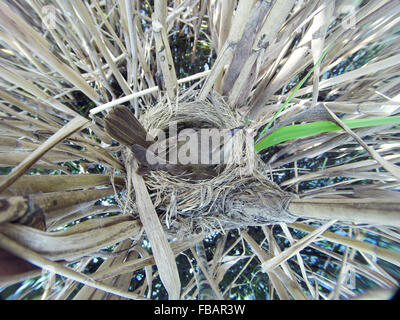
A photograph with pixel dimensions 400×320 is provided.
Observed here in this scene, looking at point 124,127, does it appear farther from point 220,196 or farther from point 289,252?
point 289,252

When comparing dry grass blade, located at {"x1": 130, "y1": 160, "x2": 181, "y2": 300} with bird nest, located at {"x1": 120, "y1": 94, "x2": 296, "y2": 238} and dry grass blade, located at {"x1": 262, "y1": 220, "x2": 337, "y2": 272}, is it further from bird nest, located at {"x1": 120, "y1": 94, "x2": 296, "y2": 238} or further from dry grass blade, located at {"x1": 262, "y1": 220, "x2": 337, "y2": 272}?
dry grass blade, located at {"x1": 262, "y1": 220, "x2": 337, "y2": 272}

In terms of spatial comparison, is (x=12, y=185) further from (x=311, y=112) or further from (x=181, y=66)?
(x=181, y=66)

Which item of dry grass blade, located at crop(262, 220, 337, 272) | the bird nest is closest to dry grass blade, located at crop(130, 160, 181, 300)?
the bird nest

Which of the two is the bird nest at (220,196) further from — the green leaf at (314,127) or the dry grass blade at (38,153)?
the dry grass blade at (38,153)

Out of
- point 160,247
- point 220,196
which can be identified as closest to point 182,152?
point 220,196

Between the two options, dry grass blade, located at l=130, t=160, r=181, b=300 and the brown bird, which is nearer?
dry grass blade, located at l=130, t=160, r=181, b=300

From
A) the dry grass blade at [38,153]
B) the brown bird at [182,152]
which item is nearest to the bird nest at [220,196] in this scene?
the brown bird at [182,152]

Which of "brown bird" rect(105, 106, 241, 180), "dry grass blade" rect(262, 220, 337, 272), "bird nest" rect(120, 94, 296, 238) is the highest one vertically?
"brown bird" rect(105, 106, 241, 180)

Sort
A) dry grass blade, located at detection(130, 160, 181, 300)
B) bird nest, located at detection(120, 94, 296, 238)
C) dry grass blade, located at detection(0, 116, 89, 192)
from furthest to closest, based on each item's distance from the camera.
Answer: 1. bird nest, located at detection(120, 94, 296, 238)
2. dry grass blade, located at detection(130, 160, 181, 300)
3. dry grass blade, located at detection(0, 116, 89, 192)

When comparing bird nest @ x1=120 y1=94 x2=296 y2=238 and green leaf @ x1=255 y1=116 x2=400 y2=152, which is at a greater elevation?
green leaf @ x1=255 y1=116 x2=400 y2=152
